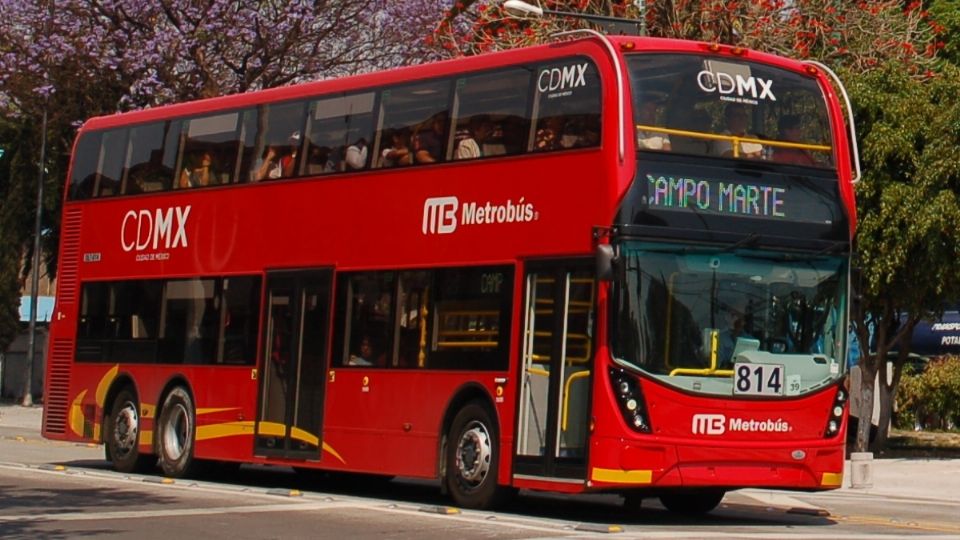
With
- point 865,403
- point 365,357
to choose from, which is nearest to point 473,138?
point 365,357

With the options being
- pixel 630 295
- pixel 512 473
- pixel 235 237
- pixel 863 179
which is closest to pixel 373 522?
pixel 512 473

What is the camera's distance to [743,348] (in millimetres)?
16266

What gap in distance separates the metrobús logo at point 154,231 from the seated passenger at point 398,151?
4059mm

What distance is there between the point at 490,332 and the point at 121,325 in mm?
7759

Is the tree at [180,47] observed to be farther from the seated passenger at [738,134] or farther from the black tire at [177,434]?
the seated passenger at [738,134]

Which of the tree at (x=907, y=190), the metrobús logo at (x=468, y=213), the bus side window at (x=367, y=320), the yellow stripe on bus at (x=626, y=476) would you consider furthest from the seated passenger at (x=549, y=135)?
the tree at (x=907, y=190)

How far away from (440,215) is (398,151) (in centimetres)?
117

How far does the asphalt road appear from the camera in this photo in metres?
14.6

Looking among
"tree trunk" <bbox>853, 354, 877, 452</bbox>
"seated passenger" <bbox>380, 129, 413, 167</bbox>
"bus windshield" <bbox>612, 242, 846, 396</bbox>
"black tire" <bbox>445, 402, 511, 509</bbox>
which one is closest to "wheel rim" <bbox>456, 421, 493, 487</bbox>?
"black tire" <bbox>445, 402, 511, 509</bbox>

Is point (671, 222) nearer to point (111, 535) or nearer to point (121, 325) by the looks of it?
point (111, 535)

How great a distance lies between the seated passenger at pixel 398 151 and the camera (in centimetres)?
1900

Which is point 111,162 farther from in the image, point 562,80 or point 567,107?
point 567,107

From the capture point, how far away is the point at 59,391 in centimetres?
2462

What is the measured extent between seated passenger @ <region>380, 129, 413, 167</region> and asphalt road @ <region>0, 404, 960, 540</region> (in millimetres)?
→ 3509
